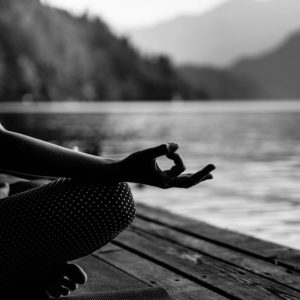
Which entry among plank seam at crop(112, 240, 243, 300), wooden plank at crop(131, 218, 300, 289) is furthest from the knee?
wooden plank at crop(131, 218, 300, 289)

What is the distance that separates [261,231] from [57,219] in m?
5.99

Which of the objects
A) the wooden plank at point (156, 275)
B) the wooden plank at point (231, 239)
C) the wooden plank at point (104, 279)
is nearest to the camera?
the wooden plank at point (156, 275)

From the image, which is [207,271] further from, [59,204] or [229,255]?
[59,204]

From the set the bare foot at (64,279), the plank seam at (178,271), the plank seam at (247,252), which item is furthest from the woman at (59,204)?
the plank seam at (247,252)

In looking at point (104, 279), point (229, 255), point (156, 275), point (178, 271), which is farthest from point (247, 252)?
point (104, 279)

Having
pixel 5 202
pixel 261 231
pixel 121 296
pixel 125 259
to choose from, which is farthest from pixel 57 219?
pixel 261 231

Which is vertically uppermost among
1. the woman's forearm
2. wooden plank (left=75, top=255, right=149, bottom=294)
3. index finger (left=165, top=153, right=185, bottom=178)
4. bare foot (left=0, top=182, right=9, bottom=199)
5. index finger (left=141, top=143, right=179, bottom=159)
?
index finger (left=141, top=143, right=179, bottom=159)

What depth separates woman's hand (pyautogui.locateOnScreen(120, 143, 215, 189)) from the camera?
85.1 inches

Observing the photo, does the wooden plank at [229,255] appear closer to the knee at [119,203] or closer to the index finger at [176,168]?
the knee at [119,203]

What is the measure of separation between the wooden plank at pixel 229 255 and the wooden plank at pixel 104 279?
0.66m

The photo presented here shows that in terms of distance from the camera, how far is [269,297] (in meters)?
3.16

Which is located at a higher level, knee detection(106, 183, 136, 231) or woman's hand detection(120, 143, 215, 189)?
woman's hand detection(120, 143, 215, 189)

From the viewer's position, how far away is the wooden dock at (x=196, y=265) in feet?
10.9

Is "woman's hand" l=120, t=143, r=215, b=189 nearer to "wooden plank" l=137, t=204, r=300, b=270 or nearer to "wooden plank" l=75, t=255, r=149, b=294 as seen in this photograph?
"wooden plank" l=75, t=255, r=149, b=294
